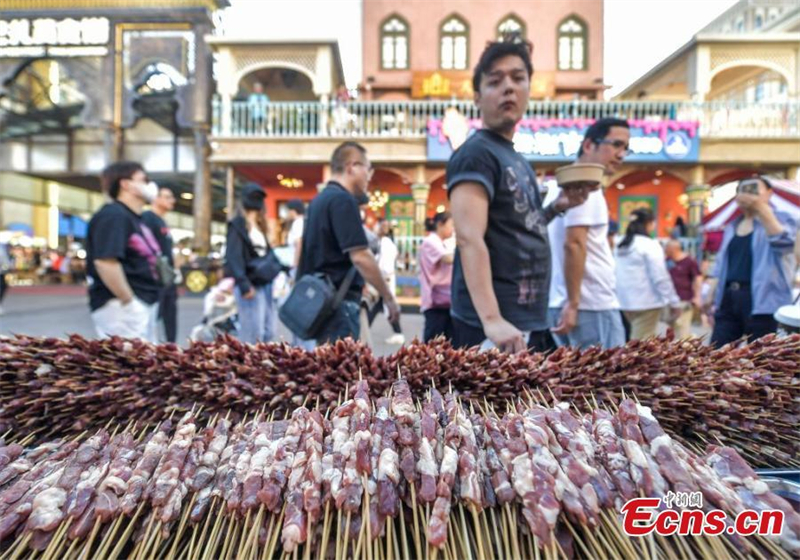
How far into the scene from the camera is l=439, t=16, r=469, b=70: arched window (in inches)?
712

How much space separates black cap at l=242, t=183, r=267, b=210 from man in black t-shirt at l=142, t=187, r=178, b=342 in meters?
0.88

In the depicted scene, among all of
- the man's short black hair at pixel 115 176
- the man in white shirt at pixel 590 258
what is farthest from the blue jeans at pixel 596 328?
the man's short black hair at pixel 115 176

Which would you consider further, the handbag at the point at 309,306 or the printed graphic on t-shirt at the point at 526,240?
the handbag at the point at 309,306

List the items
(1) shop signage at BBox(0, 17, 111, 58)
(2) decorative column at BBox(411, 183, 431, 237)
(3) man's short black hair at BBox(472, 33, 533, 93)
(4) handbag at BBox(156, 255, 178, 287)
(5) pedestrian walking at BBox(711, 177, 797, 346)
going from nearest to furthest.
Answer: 1. (3) man's short black hair at BBox(472, 33, 533, 93)
2. (5) pedestrian walking at BBox(711, 177, 797, 346)
3. (4) handbag at BBox(156, 255, 178, 287)
4. (2) decorative column at BBox(411, 183, 431, 237)
5. (1) shop signage at BBox(0, 17, 111, 58)

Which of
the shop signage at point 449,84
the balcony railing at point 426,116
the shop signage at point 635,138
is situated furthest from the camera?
the shop signage at point 449,84

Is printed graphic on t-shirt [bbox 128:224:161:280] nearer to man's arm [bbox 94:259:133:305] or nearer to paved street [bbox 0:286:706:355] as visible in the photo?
man's arm [bbox 94:259:133:305]

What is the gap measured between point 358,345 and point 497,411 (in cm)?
44

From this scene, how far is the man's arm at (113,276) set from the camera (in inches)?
123

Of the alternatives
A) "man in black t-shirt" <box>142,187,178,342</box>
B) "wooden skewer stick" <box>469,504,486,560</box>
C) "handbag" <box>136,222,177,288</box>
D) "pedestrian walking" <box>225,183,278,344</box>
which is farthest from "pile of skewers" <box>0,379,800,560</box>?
"man in black t-shirt" <box>142,187,178,342</box>

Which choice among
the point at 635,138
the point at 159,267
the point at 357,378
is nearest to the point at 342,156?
the point at 159,267

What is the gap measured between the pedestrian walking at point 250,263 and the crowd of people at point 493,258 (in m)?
0.01

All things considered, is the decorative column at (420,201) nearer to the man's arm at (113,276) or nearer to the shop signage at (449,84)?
the shop signage at (449,84)

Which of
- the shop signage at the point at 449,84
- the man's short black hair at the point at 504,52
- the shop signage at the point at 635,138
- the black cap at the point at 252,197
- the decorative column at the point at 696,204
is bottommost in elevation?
the black cap at the point at 252,197

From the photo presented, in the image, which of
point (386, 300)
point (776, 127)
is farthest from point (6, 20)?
point (776, 127)
